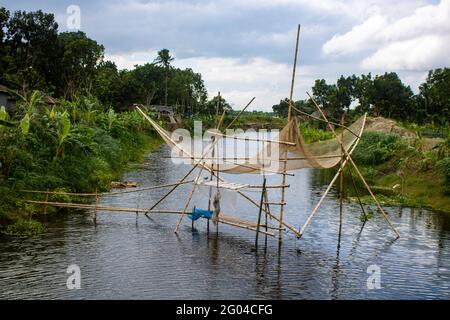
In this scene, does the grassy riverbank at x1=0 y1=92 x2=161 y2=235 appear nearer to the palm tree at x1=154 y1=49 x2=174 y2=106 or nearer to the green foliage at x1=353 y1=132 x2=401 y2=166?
the green foliage at x1=353 y1=132 x2=401 y2=166

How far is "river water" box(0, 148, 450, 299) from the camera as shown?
10.8m

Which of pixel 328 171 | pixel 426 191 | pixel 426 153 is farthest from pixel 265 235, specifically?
pixel 328 171

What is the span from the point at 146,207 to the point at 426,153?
13201 millimetres

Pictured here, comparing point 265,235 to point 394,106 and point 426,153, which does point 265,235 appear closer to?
point 426,153

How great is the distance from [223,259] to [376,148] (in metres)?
18.4

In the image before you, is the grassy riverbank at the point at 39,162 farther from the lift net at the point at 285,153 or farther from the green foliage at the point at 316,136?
the green foliage at the point at 316,136

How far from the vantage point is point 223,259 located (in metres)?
12.8

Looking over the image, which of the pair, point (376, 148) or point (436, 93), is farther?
point (436, 93)

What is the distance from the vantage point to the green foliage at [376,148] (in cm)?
2806

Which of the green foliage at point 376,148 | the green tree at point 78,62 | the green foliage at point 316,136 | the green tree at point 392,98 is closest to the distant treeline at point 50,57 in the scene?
the green tree at point 78,62

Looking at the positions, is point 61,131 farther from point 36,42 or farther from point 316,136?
point 36,42

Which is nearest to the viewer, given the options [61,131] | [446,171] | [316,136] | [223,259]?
[223,259]

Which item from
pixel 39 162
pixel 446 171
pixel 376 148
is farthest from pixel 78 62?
pixel 446 171

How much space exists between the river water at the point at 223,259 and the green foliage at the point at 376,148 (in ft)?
32.6
